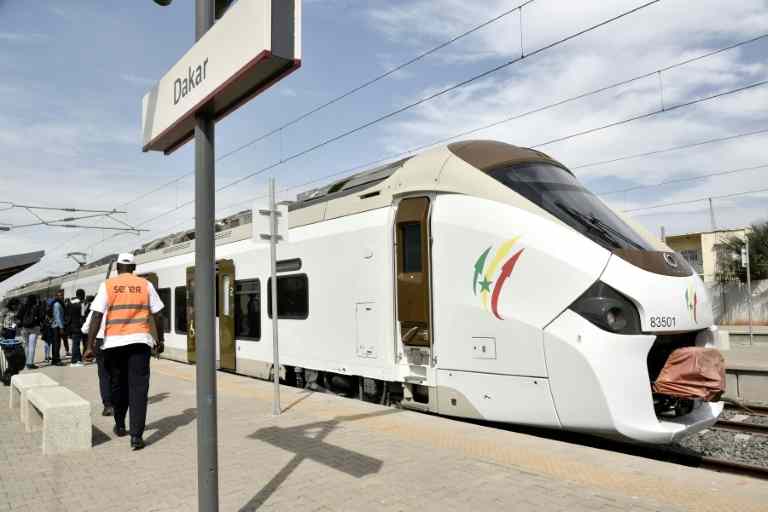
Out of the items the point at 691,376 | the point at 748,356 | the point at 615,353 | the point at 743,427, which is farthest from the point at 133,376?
the point at 748,356

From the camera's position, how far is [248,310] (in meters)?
10.1

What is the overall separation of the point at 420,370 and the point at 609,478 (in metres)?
2.49

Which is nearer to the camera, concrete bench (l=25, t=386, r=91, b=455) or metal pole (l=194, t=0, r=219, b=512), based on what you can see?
metal pole (l=194, t=0, r=219, b=512)

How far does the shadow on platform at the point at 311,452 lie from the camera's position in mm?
4367

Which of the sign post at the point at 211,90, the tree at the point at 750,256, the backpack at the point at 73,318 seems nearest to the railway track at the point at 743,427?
the sign post at the point at 211,90

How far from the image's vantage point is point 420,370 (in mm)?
6551

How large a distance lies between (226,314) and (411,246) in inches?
201

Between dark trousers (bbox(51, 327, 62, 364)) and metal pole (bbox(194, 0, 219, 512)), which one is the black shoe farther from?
dark trousers (bbox(51, 327, 62, 364))

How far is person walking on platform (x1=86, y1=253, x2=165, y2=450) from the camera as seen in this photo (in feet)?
17.8

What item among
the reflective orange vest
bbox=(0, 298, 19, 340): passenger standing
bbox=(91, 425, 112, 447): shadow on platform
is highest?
the reflective orange vest

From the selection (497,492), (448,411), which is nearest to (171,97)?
(497,492)

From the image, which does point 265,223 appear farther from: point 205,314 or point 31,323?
point 31,323

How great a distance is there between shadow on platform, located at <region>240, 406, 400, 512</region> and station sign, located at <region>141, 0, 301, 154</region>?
2481 mm

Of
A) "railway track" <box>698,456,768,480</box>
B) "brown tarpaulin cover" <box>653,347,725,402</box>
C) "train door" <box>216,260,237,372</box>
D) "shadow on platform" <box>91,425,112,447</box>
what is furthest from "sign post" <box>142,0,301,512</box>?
"train door" <box>216,260,237,372</box>
